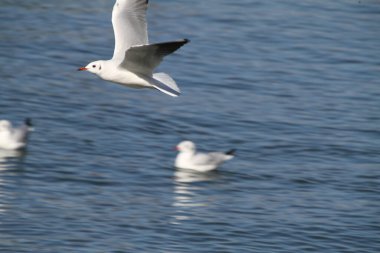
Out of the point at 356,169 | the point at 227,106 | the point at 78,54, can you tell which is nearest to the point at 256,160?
the point at 356,169

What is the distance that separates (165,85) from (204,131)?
4.92 metres

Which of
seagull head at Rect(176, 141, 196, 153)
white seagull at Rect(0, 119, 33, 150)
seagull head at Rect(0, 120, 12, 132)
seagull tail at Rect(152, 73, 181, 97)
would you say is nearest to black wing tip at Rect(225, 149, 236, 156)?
seagull head at Rect(176, 141, 196, 153)

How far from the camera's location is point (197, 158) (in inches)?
636

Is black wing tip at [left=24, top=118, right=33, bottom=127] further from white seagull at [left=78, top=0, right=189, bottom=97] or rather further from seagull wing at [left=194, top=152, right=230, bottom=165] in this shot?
white seagull at [left=78, top=0, right=189, bottom=97]

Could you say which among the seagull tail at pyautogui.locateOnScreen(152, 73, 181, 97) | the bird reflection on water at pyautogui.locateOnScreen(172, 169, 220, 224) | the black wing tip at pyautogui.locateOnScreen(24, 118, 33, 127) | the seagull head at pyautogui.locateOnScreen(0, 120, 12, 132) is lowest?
the bird reflection on water at pyautogui.locateOnScreen(172, 169, 220, 224)

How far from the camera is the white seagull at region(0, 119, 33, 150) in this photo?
16.1m

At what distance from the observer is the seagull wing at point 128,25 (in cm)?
1366

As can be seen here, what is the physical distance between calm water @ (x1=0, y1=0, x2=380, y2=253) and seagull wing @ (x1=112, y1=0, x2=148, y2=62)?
6.10ft

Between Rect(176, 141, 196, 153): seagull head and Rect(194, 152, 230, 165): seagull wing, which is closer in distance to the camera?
Rect(194, 152, 230, 165): seagull wing

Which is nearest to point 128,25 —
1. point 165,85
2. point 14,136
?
point 165,85

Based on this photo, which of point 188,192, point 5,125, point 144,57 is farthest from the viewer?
point 5,125

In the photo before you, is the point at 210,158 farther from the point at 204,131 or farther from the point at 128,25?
Answer: the point at 128,25

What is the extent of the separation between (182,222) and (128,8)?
242 centimetres

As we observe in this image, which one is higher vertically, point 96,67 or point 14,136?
point 96,67
